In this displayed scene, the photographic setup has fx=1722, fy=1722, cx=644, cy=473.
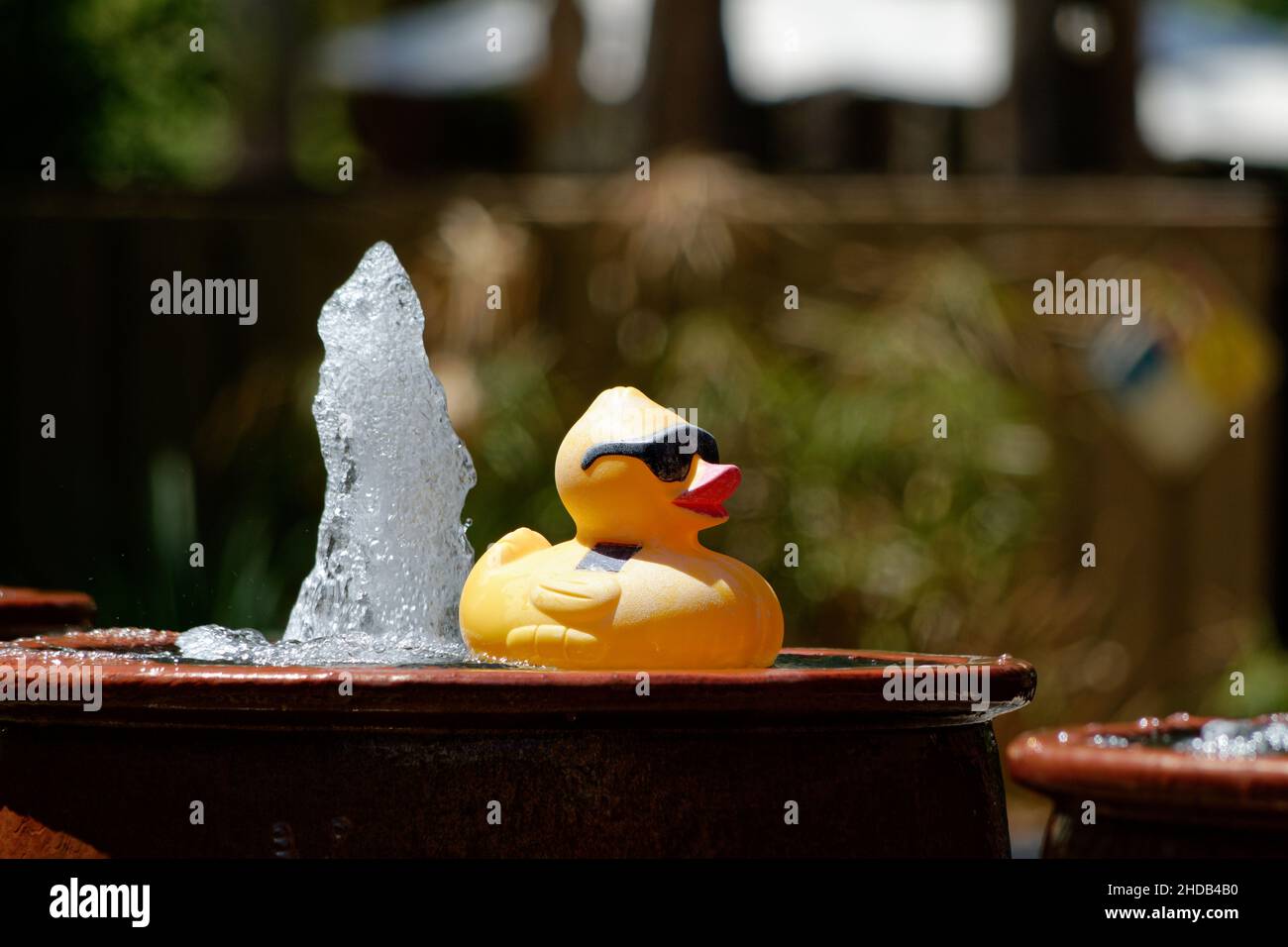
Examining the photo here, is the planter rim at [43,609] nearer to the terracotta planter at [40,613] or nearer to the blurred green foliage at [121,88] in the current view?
the terracotta planter at [40,613]

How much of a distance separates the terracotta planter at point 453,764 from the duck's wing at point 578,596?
24cm

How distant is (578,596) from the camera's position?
2.01 metres

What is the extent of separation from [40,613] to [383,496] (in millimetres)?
820

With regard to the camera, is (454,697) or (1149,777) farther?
(1149,777)

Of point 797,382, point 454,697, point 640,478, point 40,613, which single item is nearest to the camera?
point 454,697

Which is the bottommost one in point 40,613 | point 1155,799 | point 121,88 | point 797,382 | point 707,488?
point 1155,799

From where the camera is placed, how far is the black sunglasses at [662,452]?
2.13 meters

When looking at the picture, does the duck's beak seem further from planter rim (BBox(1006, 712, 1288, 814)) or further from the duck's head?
planter rim (BBox(1006, 712, 1288, 814))

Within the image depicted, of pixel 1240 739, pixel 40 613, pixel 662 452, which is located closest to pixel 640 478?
pixel 662 452

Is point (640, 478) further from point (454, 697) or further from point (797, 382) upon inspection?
point (797, 382)

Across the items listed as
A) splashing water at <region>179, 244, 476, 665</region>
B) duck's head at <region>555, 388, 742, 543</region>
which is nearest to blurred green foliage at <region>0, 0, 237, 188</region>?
splashing water at <region>179, 244, 476, 665</region>

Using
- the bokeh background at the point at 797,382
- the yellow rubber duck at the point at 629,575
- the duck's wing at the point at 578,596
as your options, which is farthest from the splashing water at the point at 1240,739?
the bokeh background at the point at 797,382

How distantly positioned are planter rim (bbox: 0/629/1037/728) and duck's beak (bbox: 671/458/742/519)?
372mm
